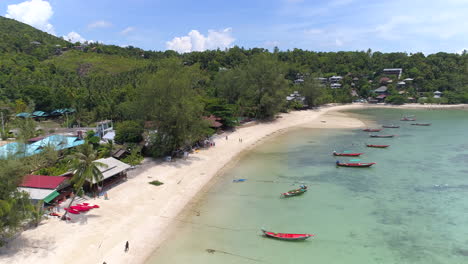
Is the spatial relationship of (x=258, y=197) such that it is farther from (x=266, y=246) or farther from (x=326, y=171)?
(x=326, y=171)

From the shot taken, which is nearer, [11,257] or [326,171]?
[11,257]

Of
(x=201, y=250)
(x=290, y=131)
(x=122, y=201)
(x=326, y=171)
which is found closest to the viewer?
(x=201, y=250)

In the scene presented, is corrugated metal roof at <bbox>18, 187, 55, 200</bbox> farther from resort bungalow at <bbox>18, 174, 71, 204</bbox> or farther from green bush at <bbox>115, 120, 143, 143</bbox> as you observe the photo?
green bush at <bbox>115, 120, 143, 143</bbox>

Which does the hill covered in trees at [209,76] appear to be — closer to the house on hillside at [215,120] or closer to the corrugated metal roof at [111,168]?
the house on hillside at [215,120]

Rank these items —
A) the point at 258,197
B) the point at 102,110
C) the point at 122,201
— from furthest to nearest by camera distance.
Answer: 1. the point at 102,110
2. the point at 258,197
3. the point at 122,201

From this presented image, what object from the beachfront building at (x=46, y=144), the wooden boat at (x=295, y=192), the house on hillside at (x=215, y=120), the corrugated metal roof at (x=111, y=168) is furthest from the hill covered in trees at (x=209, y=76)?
the wooden boat at (x=295, y=192)

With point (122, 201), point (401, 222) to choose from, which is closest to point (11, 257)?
point (122, 201)

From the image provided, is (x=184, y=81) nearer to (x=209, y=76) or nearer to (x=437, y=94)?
(x=209, y=76)

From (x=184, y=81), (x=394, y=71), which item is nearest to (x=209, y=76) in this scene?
(x=184, y=81)
